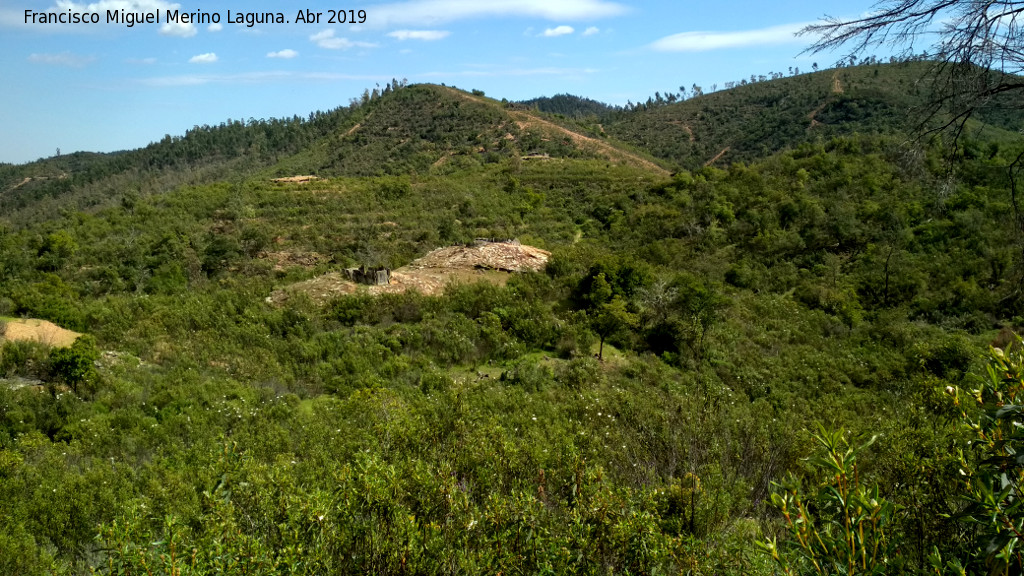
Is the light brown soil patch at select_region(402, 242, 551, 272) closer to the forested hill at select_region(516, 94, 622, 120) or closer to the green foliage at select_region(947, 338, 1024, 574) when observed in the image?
the green foliage at select_region(947, 338, 1024, 574)

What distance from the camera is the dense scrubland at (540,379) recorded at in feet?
8.44

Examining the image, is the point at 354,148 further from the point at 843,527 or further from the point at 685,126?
the point at 843,527

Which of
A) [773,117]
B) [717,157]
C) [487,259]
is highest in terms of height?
[773,117]

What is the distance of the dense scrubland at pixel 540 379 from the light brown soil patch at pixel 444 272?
633 mm

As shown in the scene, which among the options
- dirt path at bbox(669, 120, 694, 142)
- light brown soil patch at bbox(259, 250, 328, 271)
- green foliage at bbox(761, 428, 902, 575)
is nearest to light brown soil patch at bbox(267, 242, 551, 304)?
light brown soil patch at bbox(259, 250, 328, 271)

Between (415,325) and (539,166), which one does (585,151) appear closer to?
(539,166)

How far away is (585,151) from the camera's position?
41625 mm

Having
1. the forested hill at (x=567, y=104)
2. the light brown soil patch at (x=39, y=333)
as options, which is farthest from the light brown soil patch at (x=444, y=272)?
the forested hill at (x=567, y=104)

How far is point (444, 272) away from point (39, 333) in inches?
325

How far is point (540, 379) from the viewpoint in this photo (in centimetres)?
940

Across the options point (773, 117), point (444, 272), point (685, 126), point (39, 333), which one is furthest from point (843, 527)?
point (685, 126)

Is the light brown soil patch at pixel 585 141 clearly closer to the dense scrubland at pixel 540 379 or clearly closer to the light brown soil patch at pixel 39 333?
the dense scrubland at pixel 540 379

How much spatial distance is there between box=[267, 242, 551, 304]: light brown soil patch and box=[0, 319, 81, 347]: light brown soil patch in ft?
12.5

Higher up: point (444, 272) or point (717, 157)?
point (717, 157)
